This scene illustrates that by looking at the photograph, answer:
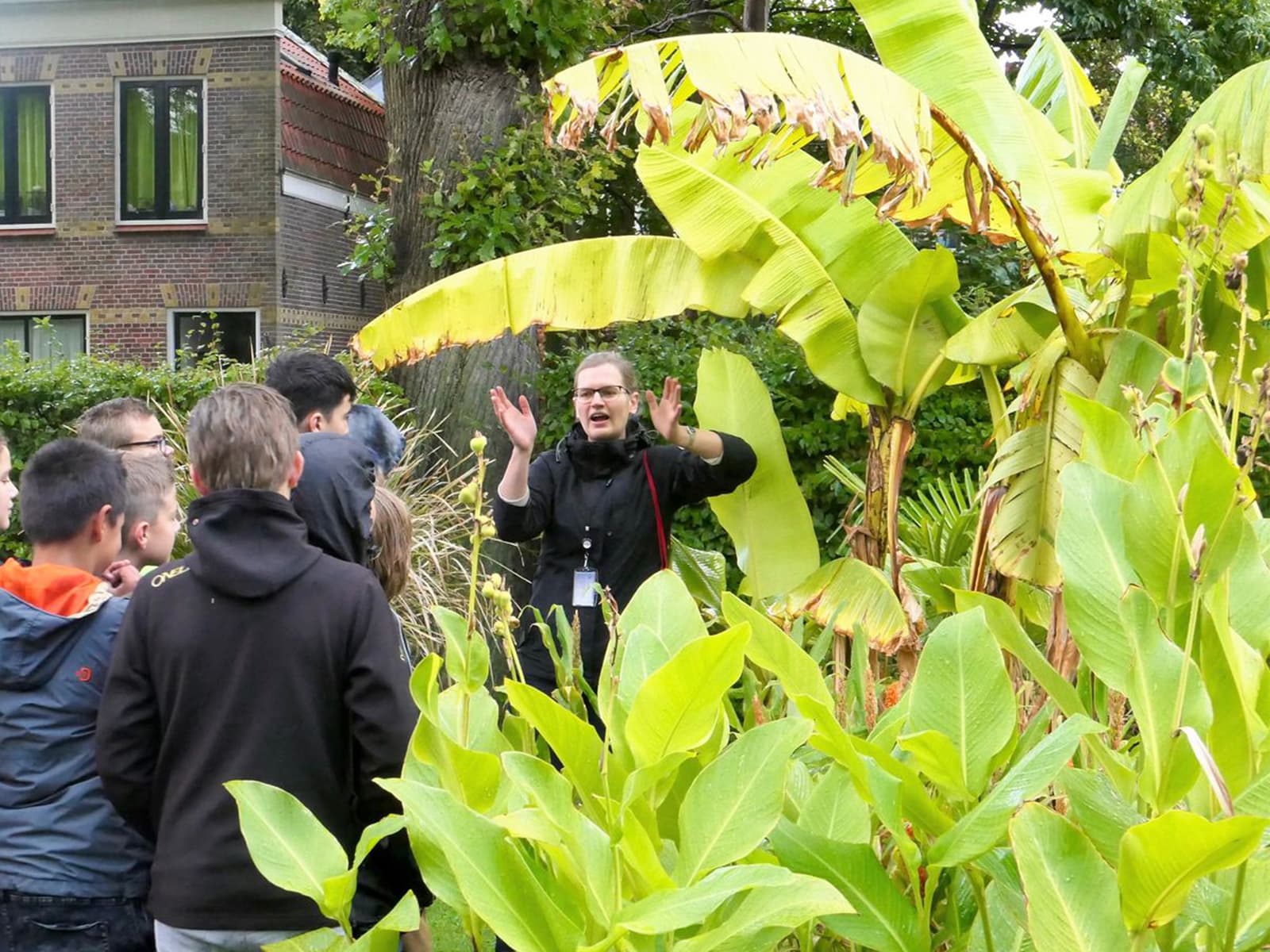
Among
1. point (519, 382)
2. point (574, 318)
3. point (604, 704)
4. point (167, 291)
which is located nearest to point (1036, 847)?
point (604, 704)

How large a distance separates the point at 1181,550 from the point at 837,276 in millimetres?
3447

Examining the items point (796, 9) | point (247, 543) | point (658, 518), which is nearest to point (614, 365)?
point (658, 518)

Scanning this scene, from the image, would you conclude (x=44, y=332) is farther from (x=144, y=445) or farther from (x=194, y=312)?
(x=144, y=445)

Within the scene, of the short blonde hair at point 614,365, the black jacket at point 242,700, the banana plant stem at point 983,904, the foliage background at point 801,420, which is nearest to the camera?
the banana plant stem at point 983,904

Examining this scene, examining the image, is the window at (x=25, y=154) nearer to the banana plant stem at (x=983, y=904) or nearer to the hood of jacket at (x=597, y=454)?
the hood of jacket at (x=597, y=454)

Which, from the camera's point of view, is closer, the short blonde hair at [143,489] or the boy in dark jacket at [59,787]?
the boy in dark jacket at [59,787]

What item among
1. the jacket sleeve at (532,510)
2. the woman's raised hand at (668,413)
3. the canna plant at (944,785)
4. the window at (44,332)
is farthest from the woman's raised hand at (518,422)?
the window at (44,332)

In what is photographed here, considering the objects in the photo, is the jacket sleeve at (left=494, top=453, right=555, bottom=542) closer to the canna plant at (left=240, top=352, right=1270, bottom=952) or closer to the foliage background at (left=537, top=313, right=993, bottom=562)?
the foliage background at (left=537, top=313, right=993, bottom=562)

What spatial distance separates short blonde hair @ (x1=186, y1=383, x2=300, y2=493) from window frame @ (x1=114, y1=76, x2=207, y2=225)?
1745 cm

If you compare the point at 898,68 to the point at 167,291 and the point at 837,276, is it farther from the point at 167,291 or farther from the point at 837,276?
the point at 167,291

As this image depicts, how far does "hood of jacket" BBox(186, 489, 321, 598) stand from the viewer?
8.46ft

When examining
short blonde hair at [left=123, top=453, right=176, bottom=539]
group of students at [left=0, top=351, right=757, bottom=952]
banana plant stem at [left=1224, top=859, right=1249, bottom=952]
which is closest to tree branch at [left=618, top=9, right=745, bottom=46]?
short blonde hair at [left=123, top=453, right=176, bottom=539]

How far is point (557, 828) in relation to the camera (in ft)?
4.06

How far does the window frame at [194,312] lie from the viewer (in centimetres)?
1880
